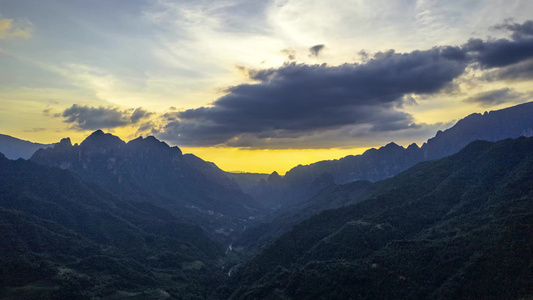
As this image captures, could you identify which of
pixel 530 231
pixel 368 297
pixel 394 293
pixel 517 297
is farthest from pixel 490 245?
pixel 368 297

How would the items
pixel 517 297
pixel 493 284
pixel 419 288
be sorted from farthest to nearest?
pixel 419 288, pixel 493 284, pixel 517 297

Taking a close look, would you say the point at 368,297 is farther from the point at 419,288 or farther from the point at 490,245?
the point at 490,245

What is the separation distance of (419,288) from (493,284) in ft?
117

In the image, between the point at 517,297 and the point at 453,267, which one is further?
the point at 453,267

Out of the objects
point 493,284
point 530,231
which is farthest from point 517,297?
point 530,231

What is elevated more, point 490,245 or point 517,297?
point 490,245

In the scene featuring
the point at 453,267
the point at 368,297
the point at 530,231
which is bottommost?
the point at 368,297

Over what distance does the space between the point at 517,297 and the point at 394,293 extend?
5799 cm

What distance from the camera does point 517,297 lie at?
158 m

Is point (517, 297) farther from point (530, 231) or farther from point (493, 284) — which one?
point (530, 231)

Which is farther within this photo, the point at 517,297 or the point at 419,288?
the point at 419,288

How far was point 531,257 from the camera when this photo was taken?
174500 mm

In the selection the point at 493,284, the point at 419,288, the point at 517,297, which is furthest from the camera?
the point at 419,288

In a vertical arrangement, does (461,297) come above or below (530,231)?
below
